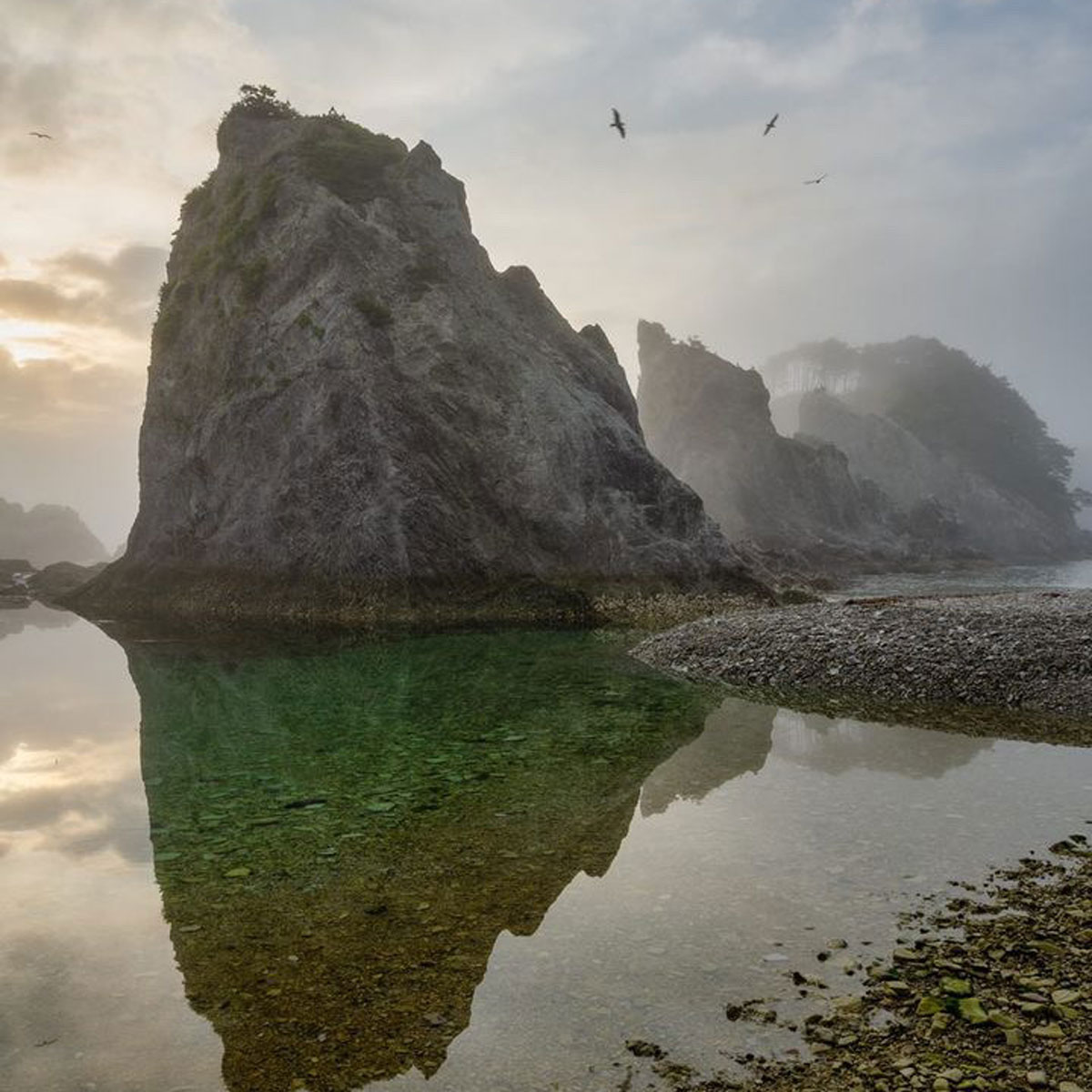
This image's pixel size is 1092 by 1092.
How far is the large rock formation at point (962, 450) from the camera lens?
134875 millimetres

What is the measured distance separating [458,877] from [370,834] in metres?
2.31

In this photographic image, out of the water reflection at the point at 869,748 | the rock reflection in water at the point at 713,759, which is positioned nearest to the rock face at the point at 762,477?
the rock reflection in water at the point at 713,759

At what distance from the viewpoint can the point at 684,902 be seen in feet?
30.1

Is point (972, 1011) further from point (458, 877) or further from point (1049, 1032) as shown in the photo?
point (458, 877)

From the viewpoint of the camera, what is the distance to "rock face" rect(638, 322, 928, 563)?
329ft

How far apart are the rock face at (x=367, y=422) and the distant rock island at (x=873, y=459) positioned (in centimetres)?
3998

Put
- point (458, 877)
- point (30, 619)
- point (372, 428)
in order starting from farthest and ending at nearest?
point (30, 619) < point (372, 428) < point (458, 877)

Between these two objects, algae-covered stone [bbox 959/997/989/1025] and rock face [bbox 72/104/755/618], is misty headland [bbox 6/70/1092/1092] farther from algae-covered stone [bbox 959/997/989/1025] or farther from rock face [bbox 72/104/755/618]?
rock face [bbox 72/104/755/618]

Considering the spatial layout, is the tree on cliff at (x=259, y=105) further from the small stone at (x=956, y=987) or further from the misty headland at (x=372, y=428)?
the small stone at (x=956, y=987)

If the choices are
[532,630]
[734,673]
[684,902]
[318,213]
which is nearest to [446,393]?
[318,213]

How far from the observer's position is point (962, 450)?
5733 inches

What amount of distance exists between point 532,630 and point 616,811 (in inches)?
1021

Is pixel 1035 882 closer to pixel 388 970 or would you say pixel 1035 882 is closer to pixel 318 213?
pixel 388 970

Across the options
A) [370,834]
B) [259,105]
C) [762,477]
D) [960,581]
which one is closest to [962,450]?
[762,477]
